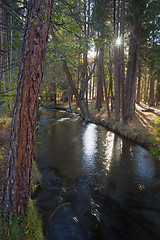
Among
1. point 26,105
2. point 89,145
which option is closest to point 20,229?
point 26,105

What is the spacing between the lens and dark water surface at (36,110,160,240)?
456cm

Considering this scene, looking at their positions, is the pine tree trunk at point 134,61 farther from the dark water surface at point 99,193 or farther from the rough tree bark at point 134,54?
the dark water surface at point 99,193

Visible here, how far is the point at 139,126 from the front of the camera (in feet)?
44.2

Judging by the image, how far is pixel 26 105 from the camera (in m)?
3.00

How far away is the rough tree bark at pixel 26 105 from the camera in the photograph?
294 cm

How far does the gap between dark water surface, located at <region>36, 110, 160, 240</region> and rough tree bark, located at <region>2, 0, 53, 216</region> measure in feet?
6.62

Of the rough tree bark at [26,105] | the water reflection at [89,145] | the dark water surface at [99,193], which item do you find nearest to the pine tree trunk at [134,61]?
the water reflection at [89,145]

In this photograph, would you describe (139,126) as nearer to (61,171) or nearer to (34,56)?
(61,171)

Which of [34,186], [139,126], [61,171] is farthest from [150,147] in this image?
[34,186]

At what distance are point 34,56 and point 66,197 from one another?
16.7 ft

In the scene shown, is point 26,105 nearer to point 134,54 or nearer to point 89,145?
point 89,145

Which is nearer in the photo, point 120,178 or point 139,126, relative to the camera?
point 120,178

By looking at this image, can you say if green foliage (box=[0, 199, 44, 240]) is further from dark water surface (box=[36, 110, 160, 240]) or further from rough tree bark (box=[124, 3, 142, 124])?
rough tree bark (box=[124, 3, 142, 124])

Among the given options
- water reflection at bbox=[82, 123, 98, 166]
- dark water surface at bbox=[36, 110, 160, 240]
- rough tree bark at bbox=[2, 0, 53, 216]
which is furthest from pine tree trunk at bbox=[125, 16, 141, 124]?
rough tree bark at bbox=[2, 0, 53, 216]
